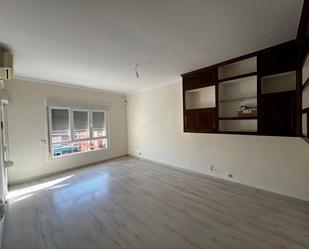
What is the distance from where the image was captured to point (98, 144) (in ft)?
18.7

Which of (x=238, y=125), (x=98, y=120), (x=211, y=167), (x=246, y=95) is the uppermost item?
(x=246, y=95)

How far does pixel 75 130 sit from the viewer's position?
5.08 meters

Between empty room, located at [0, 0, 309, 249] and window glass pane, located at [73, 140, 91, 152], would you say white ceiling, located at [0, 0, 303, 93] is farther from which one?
window glass pane, located at [73, 140, 91, 152]

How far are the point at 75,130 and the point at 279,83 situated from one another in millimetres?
5172

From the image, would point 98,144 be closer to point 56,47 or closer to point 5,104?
point 5,104

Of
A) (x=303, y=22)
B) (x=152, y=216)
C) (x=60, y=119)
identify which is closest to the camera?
(x=303, y=22)

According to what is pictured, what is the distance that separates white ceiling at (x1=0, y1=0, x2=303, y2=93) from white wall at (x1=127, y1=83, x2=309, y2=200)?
5.33ft

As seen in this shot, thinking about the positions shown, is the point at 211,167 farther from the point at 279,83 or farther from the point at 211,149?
the point at 279,83

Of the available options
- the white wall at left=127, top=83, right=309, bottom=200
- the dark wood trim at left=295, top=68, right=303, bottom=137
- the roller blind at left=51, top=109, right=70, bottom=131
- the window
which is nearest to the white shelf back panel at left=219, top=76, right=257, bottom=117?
the white wall at left=127, top=83, right=309, bottom=200

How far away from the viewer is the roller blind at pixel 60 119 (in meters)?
4.61

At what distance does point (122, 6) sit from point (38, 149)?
4183mm

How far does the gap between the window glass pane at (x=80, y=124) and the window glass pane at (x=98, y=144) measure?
14.2 inches

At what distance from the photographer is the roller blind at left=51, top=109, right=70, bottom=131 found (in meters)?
4.61

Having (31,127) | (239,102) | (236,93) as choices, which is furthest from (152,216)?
(31,127)
